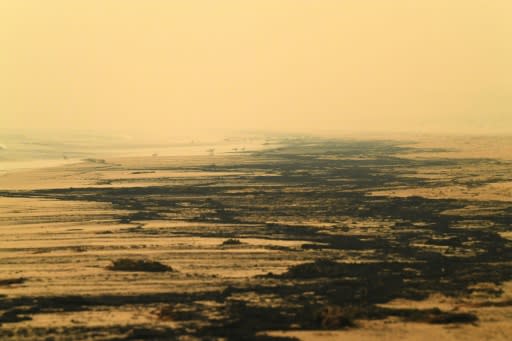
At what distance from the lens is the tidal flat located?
13.2 meters

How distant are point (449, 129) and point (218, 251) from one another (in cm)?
9680

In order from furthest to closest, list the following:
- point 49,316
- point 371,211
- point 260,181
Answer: point 260,181 → point 371,211 → point 49,316

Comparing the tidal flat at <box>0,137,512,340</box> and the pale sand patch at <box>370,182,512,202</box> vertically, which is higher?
the pale sand patch at <box>370,182,512,202</box>

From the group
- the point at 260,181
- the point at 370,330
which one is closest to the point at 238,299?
the point at 370,330

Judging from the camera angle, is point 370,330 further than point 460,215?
No

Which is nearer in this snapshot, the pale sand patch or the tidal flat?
the tidal flat

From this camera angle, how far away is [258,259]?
1880 cm

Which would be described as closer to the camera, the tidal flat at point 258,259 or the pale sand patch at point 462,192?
the tidal flat at point 258,259

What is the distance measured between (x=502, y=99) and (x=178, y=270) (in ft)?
457

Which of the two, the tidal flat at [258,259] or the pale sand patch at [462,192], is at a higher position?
the pale sand patch at [462,192]

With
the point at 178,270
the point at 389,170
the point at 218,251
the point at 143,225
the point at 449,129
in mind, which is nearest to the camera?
the point at 178,270

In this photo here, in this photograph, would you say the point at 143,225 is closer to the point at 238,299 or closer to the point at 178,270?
the point at 178,270

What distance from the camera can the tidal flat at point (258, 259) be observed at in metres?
13.2

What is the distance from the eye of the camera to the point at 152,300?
14.8 m
